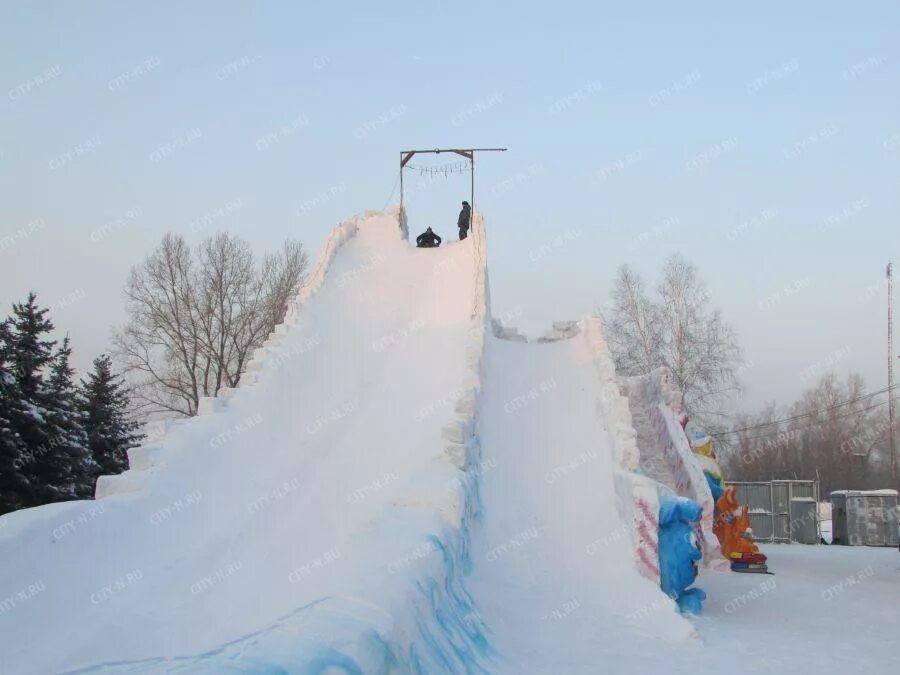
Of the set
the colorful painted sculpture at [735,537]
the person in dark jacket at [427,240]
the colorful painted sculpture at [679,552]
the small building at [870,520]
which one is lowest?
the small building at [870,520]

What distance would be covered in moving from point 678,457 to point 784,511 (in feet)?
37.5

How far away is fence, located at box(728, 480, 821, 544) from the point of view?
69.4 ft

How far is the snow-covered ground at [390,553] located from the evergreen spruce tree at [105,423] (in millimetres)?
8758

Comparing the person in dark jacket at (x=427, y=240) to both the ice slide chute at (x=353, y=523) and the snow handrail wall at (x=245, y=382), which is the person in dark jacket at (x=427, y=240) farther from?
the ice slide chute at (x=353, y=523)

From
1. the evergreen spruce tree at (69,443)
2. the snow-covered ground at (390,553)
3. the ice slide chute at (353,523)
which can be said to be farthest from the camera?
the evergreen spruce tree at (69,443)

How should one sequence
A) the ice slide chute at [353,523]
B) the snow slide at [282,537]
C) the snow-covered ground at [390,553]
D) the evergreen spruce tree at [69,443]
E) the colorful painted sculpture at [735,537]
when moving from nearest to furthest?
1. the snow slide at [282,537]
2. the ice slide chute at [353,523]
3. the snow-covered ground at [390,553]
4. the colorful painted sculpture at [735,537]
5. the evergreen spruce tree at [69,443]

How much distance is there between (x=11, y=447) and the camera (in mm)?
13688

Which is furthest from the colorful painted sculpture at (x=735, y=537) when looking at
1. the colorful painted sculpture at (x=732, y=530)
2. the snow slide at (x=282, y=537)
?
the snow slide at (x=282, y=537)

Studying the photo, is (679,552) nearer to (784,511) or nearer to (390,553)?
(390,553)

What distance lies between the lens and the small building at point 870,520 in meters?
20.5

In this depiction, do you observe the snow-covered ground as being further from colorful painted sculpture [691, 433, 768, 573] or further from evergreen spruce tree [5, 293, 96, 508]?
evergreen spruce tree [5, 293, 96, 508]

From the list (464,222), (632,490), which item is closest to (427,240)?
(464,222)

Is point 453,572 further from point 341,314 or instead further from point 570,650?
point 341,314

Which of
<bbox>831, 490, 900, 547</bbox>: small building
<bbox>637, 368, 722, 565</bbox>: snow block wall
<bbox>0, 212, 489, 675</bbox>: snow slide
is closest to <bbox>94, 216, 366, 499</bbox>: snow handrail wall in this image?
<bbox>0, 212, 489, 675</bbox>: snow slide
